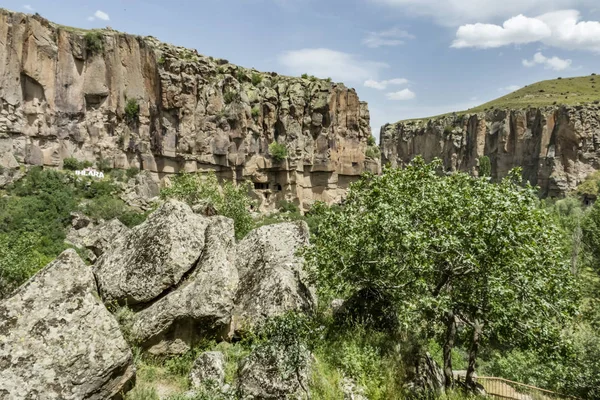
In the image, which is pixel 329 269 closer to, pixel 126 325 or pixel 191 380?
pixel 191 380

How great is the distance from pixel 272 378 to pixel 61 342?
10.9ft

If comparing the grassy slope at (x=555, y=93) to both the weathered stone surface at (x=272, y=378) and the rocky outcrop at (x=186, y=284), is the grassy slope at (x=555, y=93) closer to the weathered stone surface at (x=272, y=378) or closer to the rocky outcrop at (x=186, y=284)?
the rocky outcrop at (x=186, y=284)

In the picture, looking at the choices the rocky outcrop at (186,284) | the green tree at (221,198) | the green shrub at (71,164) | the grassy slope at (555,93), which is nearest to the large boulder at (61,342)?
the rocky outcrop at (186,284)

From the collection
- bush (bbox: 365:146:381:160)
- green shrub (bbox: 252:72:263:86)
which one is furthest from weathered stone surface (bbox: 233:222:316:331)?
bush (bbox: 365:146:381:160)

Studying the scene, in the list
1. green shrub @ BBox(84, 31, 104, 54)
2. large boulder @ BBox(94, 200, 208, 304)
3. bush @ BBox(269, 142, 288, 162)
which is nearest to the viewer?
large boulder @ BBox(94, 200, 208, 304)

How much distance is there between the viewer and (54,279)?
649cm

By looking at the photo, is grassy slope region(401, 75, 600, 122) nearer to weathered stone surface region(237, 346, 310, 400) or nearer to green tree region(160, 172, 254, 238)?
green tree region(160, 172, 254, 238)

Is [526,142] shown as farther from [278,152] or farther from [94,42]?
[94,42]

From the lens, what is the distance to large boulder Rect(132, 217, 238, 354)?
802 centimetres

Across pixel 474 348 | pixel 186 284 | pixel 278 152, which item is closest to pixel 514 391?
pixel 474 348

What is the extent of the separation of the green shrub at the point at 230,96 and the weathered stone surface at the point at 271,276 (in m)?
52.8

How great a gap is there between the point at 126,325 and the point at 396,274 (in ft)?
17.6

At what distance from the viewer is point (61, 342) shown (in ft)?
19.6

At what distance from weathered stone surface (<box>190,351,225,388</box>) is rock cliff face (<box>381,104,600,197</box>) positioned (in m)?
75.1
